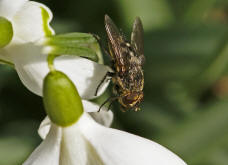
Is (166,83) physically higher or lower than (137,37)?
lower

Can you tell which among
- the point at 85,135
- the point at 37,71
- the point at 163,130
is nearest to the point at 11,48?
the point at 37,71

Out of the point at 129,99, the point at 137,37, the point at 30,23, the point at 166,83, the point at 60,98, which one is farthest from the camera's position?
the point at 166,83

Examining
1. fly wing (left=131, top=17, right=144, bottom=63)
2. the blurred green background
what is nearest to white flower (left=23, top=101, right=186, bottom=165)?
fly wing (left=131, top=17, right=144, bottom=63)

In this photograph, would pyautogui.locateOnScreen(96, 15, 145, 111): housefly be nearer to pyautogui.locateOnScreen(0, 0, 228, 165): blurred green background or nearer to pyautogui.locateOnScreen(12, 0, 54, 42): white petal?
pyautogui.locateOnScreen(12, 0, 54, 42): white petal

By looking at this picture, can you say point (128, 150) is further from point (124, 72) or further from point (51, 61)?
point (124, 72)

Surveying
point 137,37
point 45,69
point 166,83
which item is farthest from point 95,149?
point 166,83

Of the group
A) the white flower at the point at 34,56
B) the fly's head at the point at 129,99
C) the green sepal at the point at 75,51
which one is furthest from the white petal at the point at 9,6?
the fly's head at the point at 129,99

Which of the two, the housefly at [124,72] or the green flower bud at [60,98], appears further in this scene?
the housefly at [124,72]

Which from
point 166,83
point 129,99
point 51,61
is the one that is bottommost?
point 166,83

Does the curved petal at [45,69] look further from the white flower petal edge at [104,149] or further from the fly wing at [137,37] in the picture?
the fly wing at [137,37]
